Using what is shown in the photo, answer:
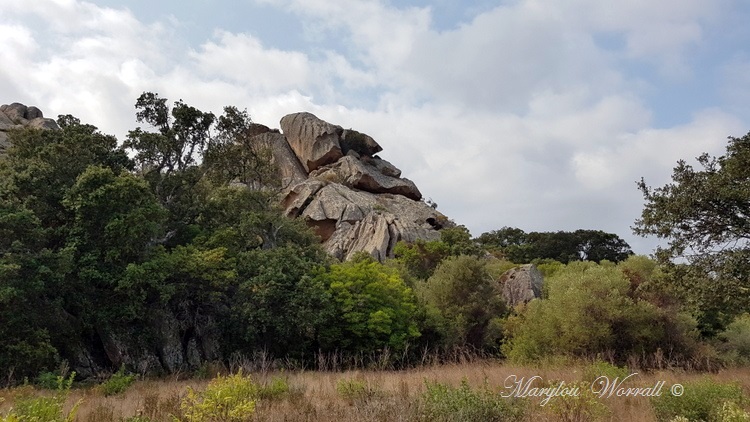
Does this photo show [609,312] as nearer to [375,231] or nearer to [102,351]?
[102,351]

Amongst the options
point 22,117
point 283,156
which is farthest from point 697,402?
point 283,156

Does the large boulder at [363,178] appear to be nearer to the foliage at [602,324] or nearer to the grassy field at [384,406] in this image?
the foliage at [602,324]

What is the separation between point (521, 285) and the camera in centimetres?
2789

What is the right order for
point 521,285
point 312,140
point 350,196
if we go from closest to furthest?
point 521,285 → point 350,196 → point 312,140

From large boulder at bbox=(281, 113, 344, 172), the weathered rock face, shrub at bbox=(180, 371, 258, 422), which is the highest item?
large boulder at bbox=(281, 113, 344, 172)

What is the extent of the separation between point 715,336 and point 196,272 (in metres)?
22.8

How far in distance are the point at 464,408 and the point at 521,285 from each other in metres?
23.0

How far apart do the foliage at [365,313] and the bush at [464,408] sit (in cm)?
1321

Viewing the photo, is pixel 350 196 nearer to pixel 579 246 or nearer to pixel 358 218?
pixel 358 218

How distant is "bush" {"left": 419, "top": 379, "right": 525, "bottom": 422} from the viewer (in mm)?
5980

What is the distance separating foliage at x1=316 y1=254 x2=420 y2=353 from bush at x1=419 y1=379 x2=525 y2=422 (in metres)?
13.2

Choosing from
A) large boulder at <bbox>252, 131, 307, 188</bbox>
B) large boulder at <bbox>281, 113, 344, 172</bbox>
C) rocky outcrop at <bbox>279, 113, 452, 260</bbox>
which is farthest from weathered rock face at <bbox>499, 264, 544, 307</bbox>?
large boulder at <bbox>281, 113, 344, 172</bbox>

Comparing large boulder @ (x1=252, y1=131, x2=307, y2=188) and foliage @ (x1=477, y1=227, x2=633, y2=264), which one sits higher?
large boulder @ (x1=252, y1=131, x2=307, y2=188)

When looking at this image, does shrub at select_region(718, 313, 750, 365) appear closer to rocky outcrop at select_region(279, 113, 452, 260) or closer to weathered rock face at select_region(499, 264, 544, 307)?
weathered rock face at select_region(499, 264, 544, 307)
